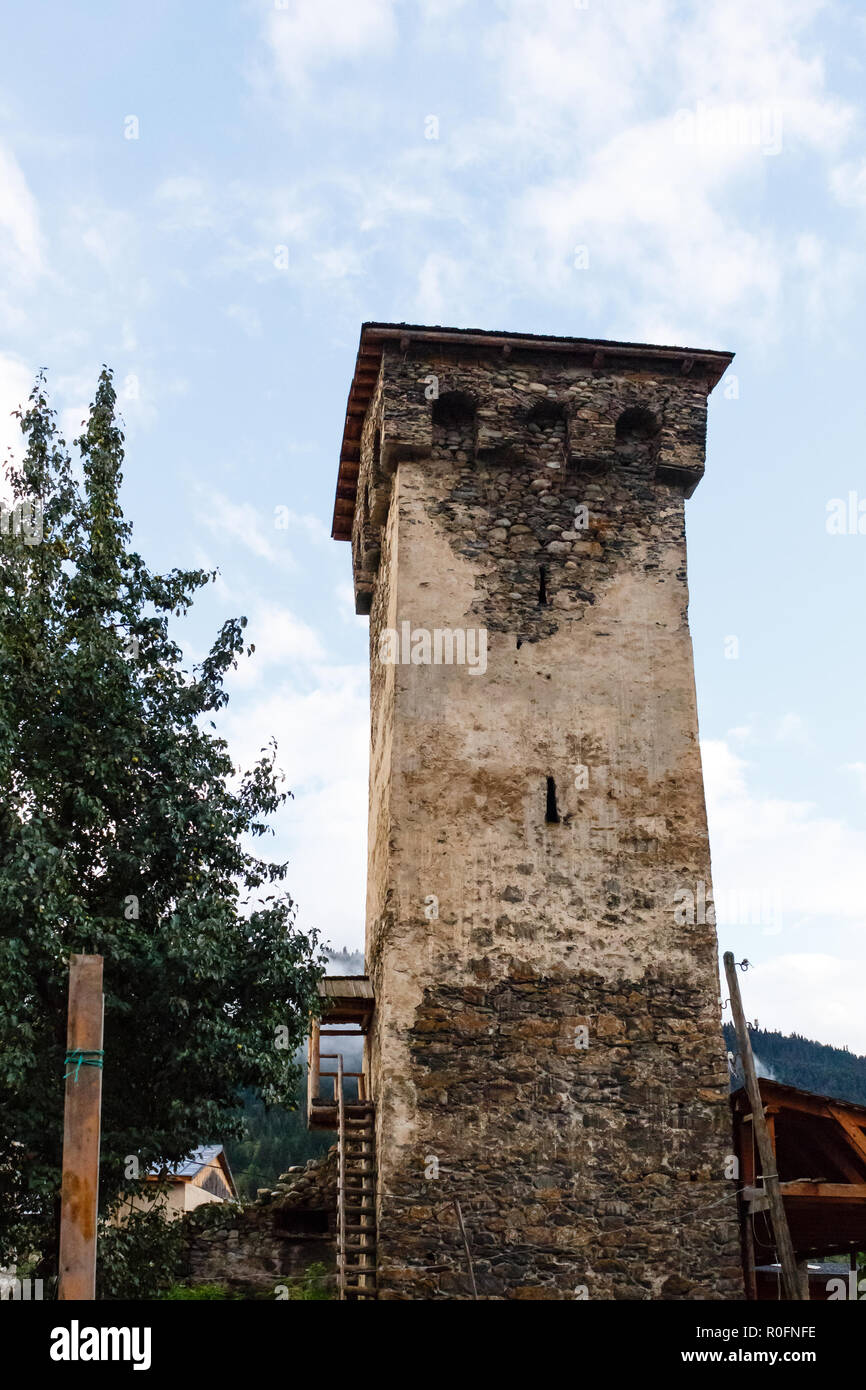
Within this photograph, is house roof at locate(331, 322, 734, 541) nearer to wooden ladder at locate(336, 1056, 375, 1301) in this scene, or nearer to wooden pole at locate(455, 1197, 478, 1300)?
wooden ladder at locate(336, 1056, 375, 1301)

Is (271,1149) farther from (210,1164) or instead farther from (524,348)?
(524,348)

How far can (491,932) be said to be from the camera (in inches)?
520

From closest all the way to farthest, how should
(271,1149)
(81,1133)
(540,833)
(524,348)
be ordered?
(81,1133) < (540,833) < (524,348) < (271,1149)

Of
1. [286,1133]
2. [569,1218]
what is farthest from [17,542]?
[286,1133]

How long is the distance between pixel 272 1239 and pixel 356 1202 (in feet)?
5.21

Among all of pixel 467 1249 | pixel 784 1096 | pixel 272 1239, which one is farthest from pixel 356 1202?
pixel 784 1096

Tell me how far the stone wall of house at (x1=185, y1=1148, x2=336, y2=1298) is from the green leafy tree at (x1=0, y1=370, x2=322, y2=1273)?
2.46 m

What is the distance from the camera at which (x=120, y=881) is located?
39.4ft

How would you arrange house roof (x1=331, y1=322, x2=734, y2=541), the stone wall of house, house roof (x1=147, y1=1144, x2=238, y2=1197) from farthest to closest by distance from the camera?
house roof (x1=147, y1=1144, x2=238, y2=1197)
house roof (x1=331, y1=322, x2=734, y2=541)
the stone wall of house

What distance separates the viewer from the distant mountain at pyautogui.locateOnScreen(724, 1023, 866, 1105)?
36.7m

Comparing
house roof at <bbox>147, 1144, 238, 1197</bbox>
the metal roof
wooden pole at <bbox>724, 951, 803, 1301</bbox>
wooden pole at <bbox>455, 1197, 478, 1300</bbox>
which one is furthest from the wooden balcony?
house roof at <bbox>147, 1144, 238, 1197</bbox>
